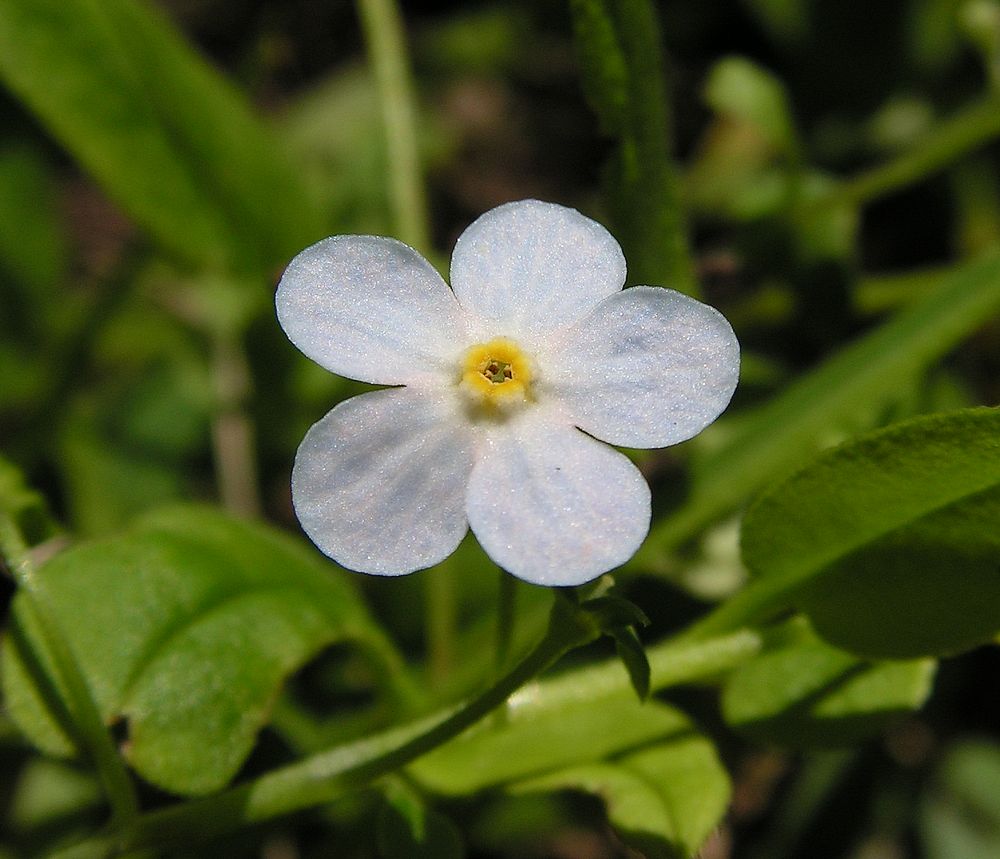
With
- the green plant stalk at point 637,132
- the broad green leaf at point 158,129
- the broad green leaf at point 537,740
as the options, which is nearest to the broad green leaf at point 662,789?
the broad green leaf at point 537,740

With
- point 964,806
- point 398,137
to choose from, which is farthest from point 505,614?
point 964,806

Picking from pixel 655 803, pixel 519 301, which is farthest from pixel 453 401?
pixel 655 803

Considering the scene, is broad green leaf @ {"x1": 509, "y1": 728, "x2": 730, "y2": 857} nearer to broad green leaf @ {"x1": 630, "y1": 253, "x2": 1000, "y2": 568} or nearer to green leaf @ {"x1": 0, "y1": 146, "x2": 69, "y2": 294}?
broad green leaf @ {"x1": 630, "y1": 253, "x2": 1000, "y2": 568}

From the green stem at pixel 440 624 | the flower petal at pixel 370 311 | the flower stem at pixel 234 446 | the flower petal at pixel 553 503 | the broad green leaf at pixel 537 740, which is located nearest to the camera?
the flower petal at pixel 553 503

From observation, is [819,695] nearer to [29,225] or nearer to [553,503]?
[553,503]

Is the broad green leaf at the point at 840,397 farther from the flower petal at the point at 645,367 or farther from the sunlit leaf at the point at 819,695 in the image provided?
the flower petal at the point at 645,367
